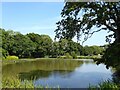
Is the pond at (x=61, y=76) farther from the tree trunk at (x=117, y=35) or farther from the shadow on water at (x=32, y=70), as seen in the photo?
the tree trunk at (x=117, y=35)

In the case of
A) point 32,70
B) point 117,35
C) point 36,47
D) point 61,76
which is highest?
point 36,47

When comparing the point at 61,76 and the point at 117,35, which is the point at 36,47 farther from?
the point at 117,35

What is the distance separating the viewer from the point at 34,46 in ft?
204

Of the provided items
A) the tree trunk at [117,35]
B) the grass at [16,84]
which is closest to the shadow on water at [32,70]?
the grass at [16,84]

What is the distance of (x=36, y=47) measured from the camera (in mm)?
63812

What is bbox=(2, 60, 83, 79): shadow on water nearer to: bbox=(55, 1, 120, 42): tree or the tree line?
bbox=(55, 1, 120, 42): tree

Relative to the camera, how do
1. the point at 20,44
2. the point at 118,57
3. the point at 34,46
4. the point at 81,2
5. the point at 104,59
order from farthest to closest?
1. the point at 34,46
2. the point at 20,44
3. the point at 81,2
4. the point at 104,59
5. the point at 118,57

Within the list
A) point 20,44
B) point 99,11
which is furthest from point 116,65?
point 20,44

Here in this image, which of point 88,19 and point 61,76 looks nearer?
point 88,19

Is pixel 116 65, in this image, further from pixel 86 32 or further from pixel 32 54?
pixel 32 54

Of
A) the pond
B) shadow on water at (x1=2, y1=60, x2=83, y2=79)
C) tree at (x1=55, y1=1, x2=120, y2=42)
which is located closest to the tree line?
shadow on water at (x1=2, y1=60, x2=83, y2=79)

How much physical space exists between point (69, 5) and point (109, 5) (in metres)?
2.13

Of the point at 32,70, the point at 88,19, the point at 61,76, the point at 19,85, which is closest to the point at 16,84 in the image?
the point at 19,85

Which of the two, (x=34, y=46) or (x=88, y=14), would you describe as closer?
(x=88, y=14)
